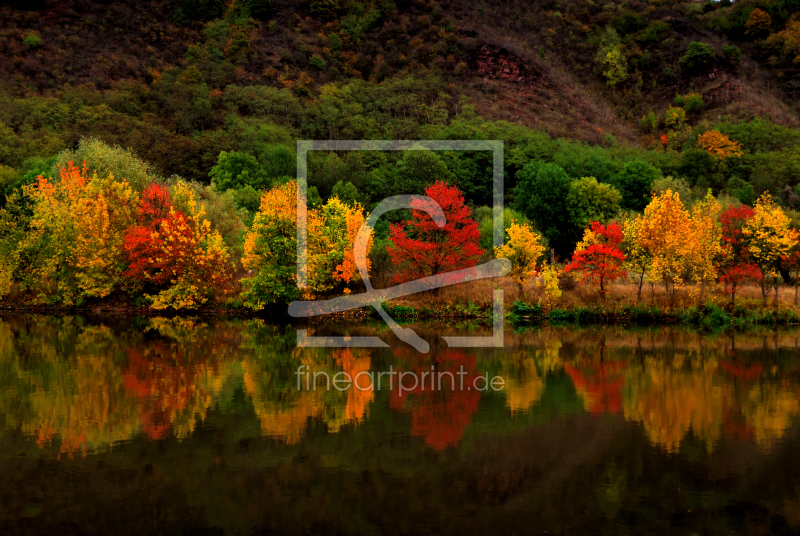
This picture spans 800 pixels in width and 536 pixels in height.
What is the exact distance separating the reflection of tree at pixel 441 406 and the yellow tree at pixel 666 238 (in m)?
21.7

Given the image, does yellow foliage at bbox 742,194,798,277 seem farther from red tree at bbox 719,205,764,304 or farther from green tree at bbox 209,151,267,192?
green tree at bbox 209,151,267,192

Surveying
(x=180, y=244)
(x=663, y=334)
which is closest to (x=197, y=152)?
(x=180, y=244)

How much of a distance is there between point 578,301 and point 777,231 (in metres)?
13.3

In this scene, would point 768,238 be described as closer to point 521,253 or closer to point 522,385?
point 521,253

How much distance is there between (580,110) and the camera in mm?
142625

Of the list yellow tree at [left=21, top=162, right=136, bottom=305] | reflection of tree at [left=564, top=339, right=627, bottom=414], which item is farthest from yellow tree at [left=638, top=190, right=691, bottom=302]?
yellow tree at [left=21, top=162, right=136, bottom=305]

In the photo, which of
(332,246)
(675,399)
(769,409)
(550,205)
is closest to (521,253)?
(332,246)

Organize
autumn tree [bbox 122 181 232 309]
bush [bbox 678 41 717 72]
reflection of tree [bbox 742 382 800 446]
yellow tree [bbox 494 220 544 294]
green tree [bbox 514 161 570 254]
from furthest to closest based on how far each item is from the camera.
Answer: bush [bbox 678 41 717 72], green tree [bbox 514 161 570 254], autumn tree [bbox 122 181 232 309], yellow tree [bbox 494 220 544 294], reflection of tree [bbox 742 382 800 446]

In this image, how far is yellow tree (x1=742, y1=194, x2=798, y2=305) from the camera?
46000 mm

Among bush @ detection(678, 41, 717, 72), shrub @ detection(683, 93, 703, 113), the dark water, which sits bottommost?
the dark water

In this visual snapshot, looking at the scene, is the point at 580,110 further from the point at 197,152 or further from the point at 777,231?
the point at 777,231

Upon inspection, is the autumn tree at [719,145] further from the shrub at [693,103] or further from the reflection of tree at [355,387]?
the reflection of tree at [355,387]

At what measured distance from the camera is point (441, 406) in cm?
2525

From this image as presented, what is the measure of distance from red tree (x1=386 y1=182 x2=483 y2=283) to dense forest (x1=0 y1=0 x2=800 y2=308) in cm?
35
